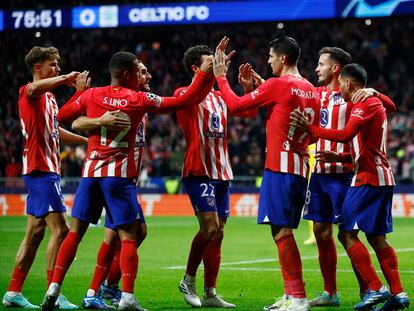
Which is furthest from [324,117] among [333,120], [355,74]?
[355,74]

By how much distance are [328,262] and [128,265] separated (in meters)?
2.41

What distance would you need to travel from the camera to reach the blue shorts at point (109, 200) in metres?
8.07

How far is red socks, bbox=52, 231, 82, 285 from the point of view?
26.4ft

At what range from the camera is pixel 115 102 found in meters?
8.16

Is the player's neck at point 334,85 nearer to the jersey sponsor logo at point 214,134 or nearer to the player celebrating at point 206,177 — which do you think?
the player celebrating at point 206,177

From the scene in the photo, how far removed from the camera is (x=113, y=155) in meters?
8.14

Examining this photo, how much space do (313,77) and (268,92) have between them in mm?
23543

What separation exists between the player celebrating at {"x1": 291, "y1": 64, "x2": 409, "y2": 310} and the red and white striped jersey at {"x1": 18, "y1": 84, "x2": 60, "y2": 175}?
2572mm

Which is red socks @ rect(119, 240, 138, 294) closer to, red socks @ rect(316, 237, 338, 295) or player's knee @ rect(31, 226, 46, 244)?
player's knee @ rect(31, 226, 46, 244)

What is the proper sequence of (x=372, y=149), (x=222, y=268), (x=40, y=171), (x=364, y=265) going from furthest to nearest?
(x=222, y=268)
(x=40, y=171)
(x=364, y=265)
(x=372, y=149)

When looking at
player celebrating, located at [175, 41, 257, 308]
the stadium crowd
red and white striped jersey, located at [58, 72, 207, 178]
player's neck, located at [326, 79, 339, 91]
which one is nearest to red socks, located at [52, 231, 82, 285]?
red and white striped jersey, located at [58, 72, 207, 178]

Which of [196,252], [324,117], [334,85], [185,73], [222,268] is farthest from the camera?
[185,73]

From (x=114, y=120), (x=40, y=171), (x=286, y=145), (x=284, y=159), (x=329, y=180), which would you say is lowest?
(x=329, y=180)

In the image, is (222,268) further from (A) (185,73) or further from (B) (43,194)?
(A) (185,73)
